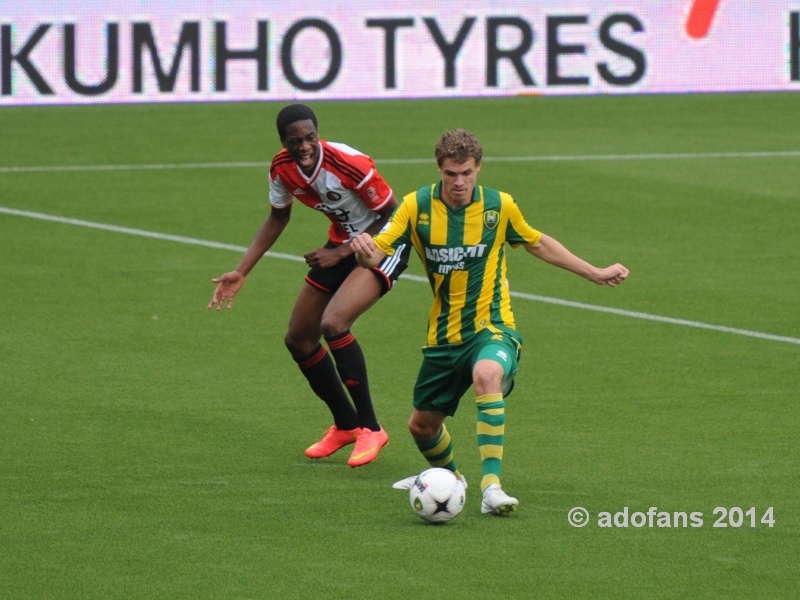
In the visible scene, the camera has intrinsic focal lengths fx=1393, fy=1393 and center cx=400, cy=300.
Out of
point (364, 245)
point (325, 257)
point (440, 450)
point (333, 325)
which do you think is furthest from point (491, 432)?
point (325, 257)

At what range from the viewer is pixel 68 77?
21922 mm

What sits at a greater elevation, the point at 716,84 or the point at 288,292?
the point at 716,84

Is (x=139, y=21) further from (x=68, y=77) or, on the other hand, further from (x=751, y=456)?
(x=751, y=456)

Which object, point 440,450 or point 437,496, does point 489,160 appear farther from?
point 437,496

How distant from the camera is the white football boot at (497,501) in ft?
19.2

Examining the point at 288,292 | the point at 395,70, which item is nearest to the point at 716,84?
the point at 395,70

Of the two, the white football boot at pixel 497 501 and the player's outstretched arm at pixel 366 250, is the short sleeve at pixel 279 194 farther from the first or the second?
the white football boot at pixel 497 501

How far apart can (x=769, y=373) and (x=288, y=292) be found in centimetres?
421

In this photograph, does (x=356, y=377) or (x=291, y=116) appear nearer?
(x=291, y=116)

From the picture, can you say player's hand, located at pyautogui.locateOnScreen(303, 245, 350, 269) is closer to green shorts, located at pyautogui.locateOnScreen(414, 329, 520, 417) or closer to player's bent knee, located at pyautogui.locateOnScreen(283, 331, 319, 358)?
player's bent knee, located at pyautogui.locateOnScreen(283, 331, 319, 358)

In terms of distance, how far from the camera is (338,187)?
7.11m

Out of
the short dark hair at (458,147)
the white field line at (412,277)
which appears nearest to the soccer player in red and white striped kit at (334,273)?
the short dark hair at (458,147)

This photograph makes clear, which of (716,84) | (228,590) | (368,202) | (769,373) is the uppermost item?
(716,84)

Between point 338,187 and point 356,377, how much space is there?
98cm
